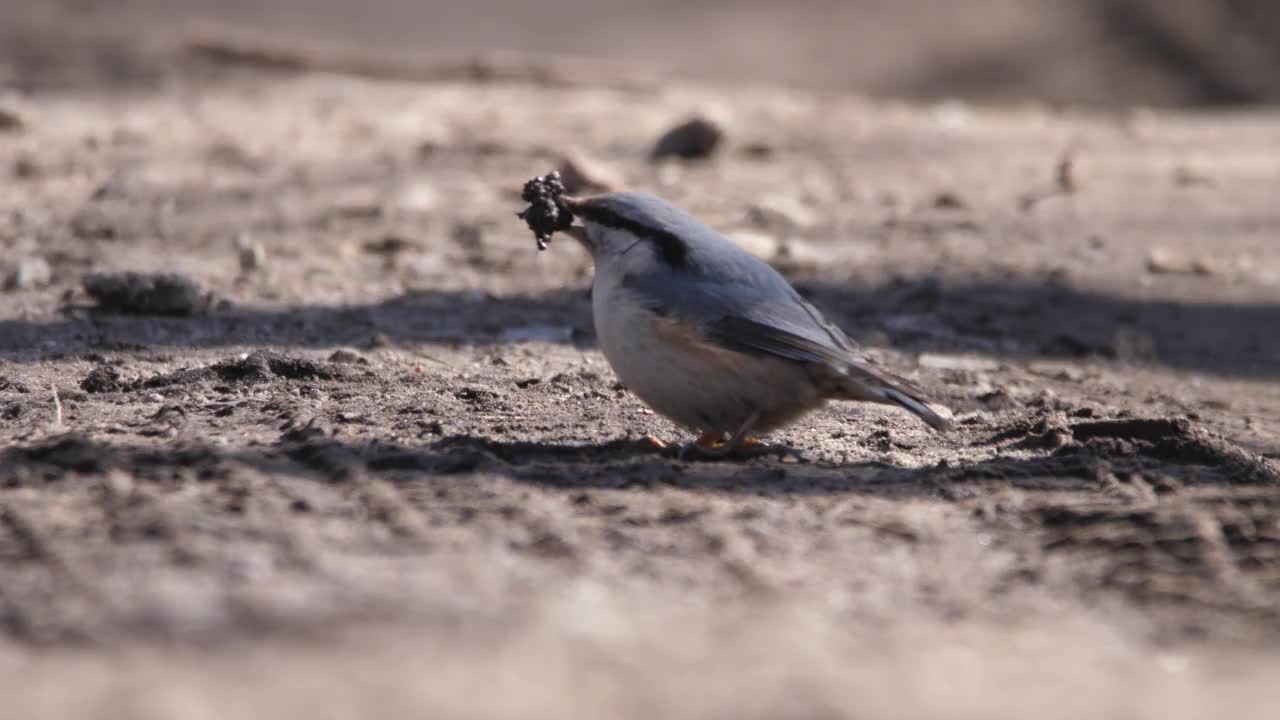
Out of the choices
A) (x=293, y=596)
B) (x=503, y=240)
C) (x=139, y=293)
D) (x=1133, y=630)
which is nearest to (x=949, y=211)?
(x=503, y=240)

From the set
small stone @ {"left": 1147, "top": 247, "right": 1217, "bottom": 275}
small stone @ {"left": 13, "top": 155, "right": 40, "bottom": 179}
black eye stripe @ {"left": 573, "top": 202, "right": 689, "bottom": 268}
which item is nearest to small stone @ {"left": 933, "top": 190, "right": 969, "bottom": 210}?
small stone @ {"left": 1147, "top": 247, "right": 1217, "bottom": 275}

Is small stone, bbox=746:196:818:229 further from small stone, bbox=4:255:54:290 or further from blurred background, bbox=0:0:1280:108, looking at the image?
blurred background, bbox=0:0:1280:108

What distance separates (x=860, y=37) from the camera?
1473 cm

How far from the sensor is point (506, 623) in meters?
3.40

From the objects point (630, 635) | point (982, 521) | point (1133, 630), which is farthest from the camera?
point (982, 521)

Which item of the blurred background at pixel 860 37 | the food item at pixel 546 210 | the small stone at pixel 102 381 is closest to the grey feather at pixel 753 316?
the food item at pixel 546 210

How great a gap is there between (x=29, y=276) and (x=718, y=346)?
3286 millimetres

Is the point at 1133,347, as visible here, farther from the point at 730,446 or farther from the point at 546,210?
the point at 546,210

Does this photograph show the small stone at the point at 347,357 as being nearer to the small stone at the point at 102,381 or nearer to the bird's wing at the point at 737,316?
the small stone at the point at 102,381

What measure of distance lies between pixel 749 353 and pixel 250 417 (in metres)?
1.43

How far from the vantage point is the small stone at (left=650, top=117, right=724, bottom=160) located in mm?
9117

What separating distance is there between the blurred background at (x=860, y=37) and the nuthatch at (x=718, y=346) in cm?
749

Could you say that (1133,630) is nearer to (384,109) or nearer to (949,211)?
(949,211)

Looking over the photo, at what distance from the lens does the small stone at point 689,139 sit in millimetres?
9117
